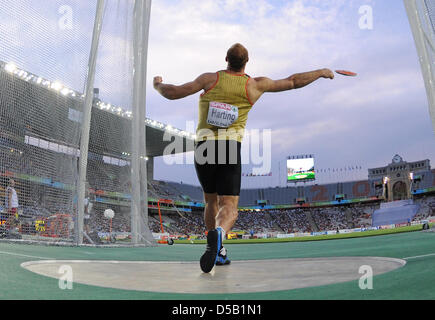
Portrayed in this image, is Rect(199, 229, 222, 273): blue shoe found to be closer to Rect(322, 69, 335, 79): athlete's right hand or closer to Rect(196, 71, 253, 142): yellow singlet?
Rect(196, 71, 253, 142): yellow singlet

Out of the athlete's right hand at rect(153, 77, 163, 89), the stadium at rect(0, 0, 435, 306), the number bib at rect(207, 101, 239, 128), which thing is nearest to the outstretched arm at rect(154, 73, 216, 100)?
the athlete's right hand at rect(153, 77, 163, 89)

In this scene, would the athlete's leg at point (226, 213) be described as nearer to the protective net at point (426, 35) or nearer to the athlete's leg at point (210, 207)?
the athlete's leg at point (210, 207)

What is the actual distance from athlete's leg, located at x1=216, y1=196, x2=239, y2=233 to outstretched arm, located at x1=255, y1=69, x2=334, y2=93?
3.22 ft

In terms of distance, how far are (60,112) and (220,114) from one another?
13.8ft

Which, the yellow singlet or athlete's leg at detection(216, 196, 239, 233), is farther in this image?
the yellow singlet

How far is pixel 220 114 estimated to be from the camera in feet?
9.45

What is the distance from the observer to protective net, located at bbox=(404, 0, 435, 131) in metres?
5.17

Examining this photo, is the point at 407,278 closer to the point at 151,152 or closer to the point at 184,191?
the point at 151,152

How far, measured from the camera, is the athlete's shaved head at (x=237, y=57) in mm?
2977

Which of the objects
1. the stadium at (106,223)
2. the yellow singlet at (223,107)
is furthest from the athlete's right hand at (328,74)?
the stadium at (106,223)

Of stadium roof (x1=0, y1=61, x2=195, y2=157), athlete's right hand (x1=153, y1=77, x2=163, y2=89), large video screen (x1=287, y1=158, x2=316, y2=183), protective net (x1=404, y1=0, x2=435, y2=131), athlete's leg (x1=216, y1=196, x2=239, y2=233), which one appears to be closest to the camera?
athlete's leg (x1=216, y1=196, x2=239, y2=233)

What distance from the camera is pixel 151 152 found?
42938mm

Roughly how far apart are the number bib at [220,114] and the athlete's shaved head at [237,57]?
0.37 metres

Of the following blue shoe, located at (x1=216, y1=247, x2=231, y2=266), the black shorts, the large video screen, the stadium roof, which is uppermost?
the large video screen
